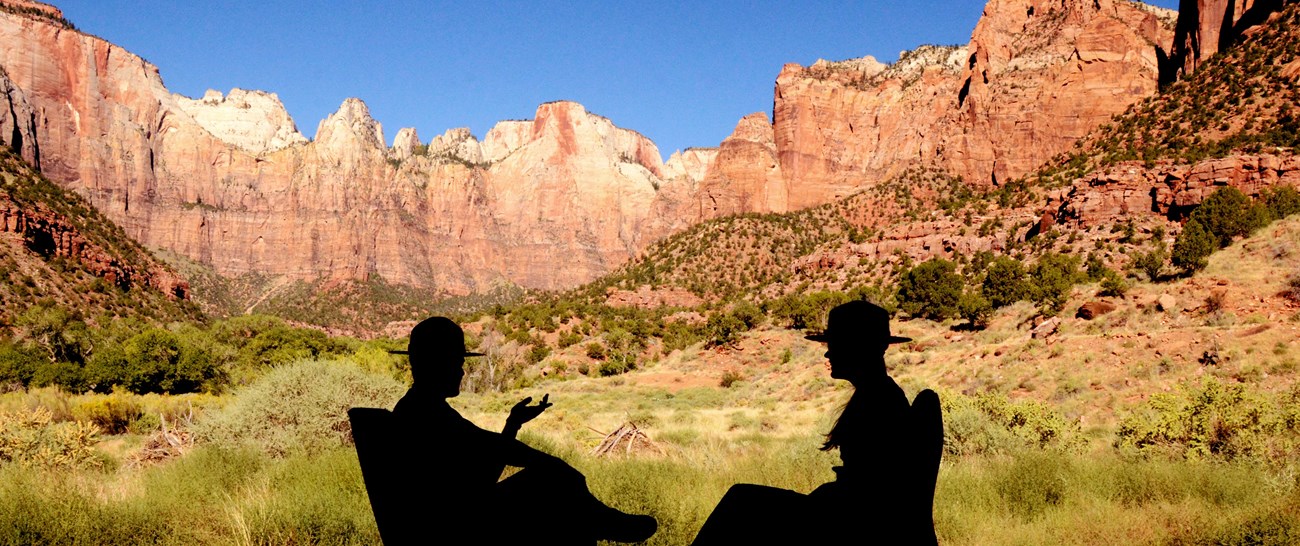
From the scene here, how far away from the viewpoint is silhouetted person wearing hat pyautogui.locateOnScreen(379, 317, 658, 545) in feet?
7.61

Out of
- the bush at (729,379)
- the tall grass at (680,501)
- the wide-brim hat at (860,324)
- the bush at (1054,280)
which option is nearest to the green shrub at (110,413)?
the tall grass at (680,501)

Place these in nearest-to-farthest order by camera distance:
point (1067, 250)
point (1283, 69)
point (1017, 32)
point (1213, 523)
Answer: point (1213, 523) → point (1067, 250) → point (1283, 69) → point (1017, 32)

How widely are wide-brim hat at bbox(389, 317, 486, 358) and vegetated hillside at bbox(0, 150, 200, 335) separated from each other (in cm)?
5207

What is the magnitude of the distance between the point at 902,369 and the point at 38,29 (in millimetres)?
182482

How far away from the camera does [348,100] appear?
198 meters

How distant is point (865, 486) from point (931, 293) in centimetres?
4079

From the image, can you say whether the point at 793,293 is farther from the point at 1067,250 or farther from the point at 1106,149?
the point at 1106,149

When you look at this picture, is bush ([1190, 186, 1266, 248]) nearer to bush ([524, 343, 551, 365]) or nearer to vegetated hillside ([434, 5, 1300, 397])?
vegetated hillside ([434, 5, 1300, 397])

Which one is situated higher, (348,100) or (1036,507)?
(348,100)

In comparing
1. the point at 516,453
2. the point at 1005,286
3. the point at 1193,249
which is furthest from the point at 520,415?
the point at 1005,286

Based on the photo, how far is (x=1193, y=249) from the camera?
27609 millimetres

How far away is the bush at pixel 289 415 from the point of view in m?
11.1

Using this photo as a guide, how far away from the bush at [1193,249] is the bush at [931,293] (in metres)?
10.9

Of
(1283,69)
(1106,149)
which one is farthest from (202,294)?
(1283,69)
